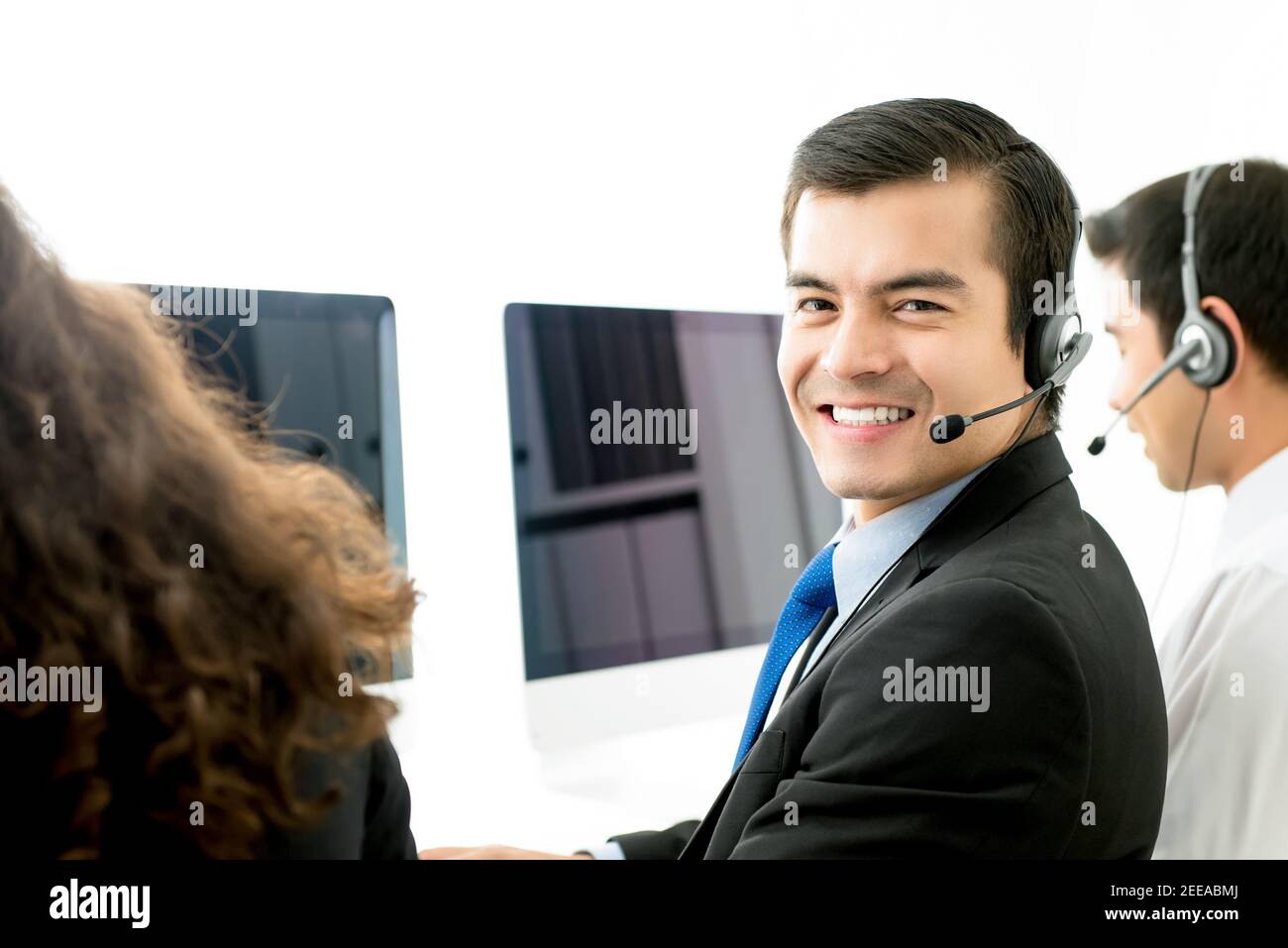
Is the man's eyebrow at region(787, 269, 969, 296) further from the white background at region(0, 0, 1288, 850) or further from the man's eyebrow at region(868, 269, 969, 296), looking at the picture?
the white background at region(0, 0, 1288, 850)

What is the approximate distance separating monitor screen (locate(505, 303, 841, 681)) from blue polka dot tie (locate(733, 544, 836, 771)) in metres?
0.36

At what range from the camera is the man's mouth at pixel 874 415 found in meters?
1.01

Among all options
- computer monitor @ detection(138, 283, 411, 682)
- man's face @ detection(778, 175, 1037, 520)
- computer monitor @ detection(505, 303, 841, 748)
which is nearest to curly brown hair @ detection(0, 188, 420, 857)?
computer monitor @ detection(138, 283, 411, 682)

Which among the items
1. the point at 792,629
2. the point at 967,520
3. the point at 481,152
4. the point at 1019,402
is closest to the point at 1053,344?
the point at 1019,402

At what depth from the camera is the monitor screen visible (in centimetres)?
133

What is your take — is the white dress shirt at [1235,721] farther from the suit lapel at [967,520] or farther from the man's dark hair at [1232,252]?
the suit lapel at [967,520]

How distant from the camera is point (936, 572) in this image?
2.82 ft

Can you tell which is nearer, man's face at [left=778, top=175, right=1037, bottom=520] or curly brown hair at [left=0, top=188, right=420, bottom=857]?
curly brown hair at [left=0, top=188, right=420, bottom=857]

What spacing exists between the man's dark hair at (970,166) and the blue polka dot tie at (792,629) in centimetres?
27

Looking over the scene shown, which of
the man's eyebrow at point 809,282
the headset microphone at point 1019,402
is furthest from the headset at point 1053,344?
the man's eyebrow at point 809,282

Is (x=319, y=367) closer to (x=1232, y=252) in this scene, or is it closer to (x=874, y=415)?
(x=874, y=415)

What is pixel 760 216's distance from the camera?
1702 mm

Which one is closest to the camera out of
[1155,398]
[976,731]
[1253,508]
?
[976,731]

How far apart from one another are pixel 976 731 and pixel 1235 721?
1.99 ft
